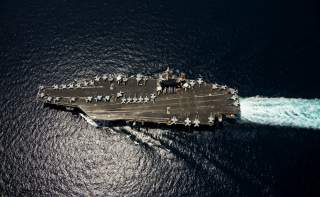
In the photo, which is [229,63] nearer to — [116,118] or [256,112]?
[256,112]

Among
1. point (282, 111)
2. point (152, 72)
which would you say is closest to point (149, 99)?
point (152, 72)

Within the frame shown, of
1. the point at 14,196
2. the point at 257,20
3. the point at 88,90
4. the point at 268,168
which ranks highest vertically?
the point at 257,20

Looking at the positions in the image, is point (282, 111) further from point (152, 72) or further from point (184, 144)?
point (152, 72)

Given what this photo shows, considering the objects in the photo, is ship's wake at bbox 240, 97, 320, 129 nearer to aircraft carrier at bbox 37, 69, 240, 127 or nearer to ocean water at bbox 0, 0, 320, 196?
ocean water at bbox 0, 0, 320, 196

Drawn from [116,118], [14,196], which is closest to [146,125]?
[116,118]

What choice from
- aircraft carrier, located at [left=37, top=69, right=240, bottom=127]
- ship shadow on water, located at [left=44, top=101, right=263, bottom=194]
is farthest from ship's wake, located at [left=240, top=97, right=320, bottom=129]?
ship shadow on water, located at [left=44, top=101, right=263, bottom=194]

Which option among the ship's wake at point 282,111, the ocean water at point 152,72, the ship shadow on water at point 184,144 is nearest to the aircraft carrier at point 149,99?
the ship shadow on water at point 184,144
